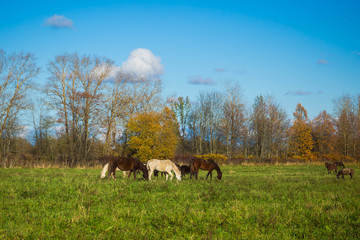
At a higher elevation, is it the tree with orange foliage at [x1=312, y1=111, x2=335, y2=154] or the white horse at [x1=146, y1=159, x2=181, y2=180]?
the tree with orange foliage at [x1=312, y1=111, x2=335, y2=154]

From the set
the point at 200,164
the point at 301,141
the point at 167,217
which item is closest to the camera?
the point at 167,217

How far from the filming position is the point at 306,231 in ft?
21.8

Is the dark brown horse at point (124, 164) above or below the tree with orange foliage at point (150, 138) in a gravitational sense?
below

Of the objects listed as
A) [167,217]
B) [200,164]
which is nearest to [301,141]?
[200,164]

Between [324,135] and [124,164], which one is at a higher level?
[324,135]

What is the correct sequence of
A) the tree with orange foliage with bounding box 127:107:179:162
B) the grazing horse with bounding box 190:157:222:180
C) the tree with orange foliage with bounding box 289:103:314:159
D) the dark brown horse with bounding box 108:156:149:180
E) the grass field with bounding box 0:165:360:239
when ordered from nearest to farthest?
1. the grass field with bounding box 0:165:360:239
2. the dark brown horse with bounding box 108:156:149:180
3. the grazing horse with bounding box 190:157:222:180
4. the tree with orange foliage with bounding box 127:107:179:162
5. the tree with orange foliage with bounding box 289:103:314:159

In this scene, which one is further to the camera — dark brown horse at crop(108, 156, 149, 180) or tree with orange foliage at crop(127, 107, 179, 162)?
tree with orange foliage at crop(127, 107, 179, 162)

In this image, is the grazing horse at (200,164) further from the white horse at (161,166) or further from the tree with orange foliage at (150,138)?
Result: the tree with orange foliage at (150,138)

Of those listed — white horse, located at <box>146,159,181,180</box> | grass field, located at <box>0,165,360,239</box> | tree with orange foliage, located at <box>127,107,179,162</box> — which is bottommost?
grass field, located at <box>0,165,360,239</box>

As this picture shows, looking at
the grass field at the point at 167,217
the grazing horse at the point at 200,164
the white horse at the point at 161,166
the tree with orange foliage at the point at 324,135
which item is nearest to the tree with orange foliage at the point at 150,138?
the grazing horse at the point at 200,164

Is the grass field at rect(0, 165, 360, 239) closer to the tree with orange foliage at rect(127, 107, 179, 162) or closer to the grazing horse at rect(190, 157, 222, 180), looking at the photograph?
the grazing horse at rect(190, 157, 222, 180)

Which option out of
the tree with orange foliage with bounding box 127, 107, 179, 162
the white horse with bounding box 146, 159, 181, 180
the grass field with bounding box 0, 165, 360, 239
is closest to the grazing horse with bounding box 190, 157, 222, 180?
the white horse with bounding box 146, 159, 181, 180

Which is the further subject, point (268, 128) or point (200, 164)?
point (268, 128)

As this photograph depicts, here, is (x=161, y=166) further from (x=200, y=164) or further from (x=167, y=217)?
(x=167, y=217)
